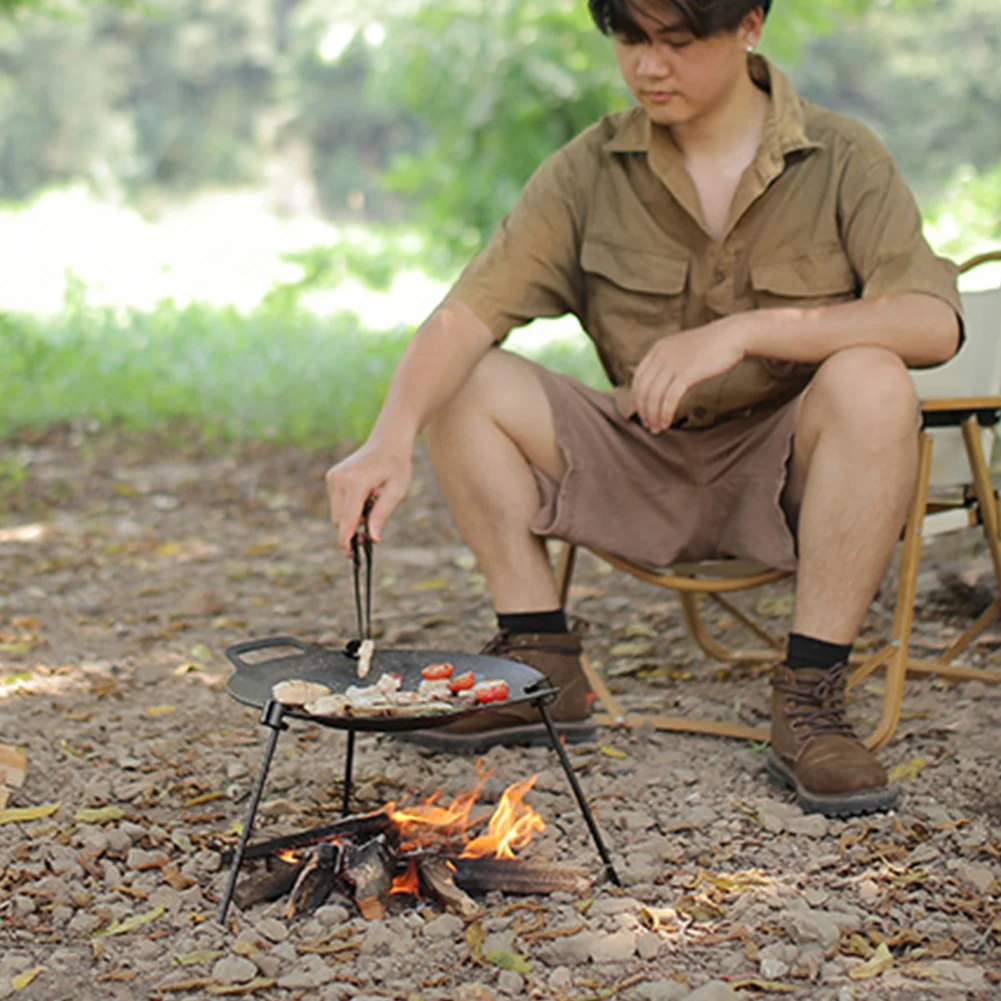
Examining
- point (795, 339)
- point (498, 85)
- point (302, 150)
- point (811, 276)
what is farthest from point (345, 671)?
point (302, 150)

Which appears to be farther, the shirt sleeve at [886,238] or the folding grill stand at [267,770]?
the shirt sleeve at [886,238]

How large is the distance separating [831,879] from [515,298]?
141cm

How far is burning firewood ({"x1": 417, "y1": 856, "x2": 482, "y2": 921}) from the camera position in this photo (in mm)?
2318

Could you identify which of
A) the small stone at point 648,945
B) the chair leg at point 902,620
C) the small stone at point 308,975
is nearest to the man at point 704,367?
the chair leg at point 902,620

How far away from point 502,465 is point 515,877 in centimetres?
101

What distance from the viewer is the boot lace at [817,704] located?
287cm

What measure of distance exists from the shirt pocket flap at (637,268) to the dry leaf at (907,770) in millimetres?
1112

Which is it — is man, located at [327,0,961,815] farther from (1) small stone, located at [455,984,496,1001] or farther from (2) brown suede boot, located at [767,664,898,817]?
(1) small stone, located at [455,984,496,1001]

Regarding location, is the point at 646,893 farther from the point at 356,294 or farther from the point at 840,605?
the point at 356,294

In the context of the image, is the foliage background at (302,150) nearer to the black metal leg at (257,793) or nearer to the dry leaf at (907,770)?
the dry leaf at (907,770)

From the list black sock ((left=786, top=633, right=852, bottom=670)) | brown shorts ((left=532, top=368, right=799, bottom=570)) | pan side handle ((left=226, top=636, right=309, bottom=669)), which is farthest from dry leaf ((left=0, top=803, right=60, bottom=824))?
black sock ((left=786, top=633, right=852, bottom=670))

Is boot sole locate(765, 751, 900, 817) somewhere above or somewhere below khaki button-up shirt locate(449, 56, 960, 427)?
below

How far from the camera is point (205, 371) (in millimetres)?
8914

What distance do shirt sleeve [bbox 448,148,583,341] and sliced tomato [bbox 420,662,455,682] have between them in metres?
0.93
